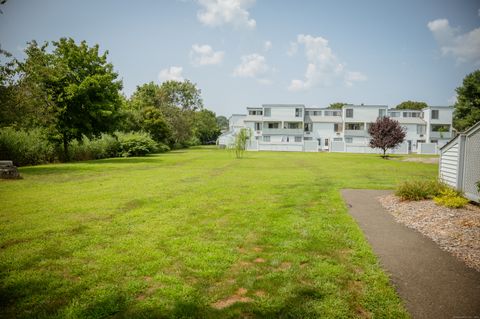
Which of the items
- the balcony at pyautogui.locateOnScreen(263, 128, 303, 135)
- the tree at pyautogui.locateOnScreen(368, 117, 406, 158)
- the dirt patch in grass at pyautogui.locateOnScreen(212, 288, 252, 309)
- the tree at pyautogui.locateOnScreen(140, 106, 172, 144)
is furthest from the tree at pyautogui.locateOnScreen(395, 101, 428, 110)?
the dirt patch in grass at pyautogui.locateOnScreen(212, 288, 252, 309)

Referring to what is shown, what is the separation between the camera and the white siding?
1038cm

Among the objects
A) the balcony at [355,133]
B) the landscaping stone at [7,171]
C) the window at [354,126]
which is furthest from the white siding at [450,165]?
the window at [354,126]

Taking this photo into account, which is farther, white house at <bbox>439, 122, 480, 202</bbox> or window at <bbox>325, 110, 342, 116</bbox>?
window at <bbox>325, 110, 342, 116</bbox>

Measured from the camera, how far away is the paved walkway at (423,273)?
3.77 m

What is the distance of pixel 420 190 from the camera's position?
9.77m

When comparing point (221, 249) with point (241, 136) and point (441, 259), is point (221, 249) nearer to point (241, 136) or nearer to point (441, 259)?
point (441, 259)

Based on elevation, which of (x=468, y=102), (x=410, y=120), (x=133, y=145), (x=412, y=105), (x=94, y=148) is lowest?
(x=94, y=148)

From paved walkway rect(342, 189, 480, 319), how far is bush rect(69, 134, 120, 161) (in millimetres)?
29911

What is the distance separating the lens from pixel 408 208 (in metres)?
8.87

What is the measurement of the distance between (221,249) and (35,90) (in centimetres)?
2373

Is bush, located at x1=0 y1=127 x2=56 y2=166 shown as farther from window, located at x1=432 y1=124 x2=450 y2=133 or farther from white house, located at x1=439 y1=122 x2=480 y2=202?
window, located at x1=432 y1=124 x2=450 y2=133

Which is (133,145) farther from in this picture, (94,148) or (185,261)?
(185,261)

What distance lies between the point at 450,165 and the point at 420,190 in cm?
237

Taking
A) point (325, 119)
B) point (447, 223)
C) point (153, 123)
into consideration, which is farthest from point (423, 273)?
point (325, 119)
